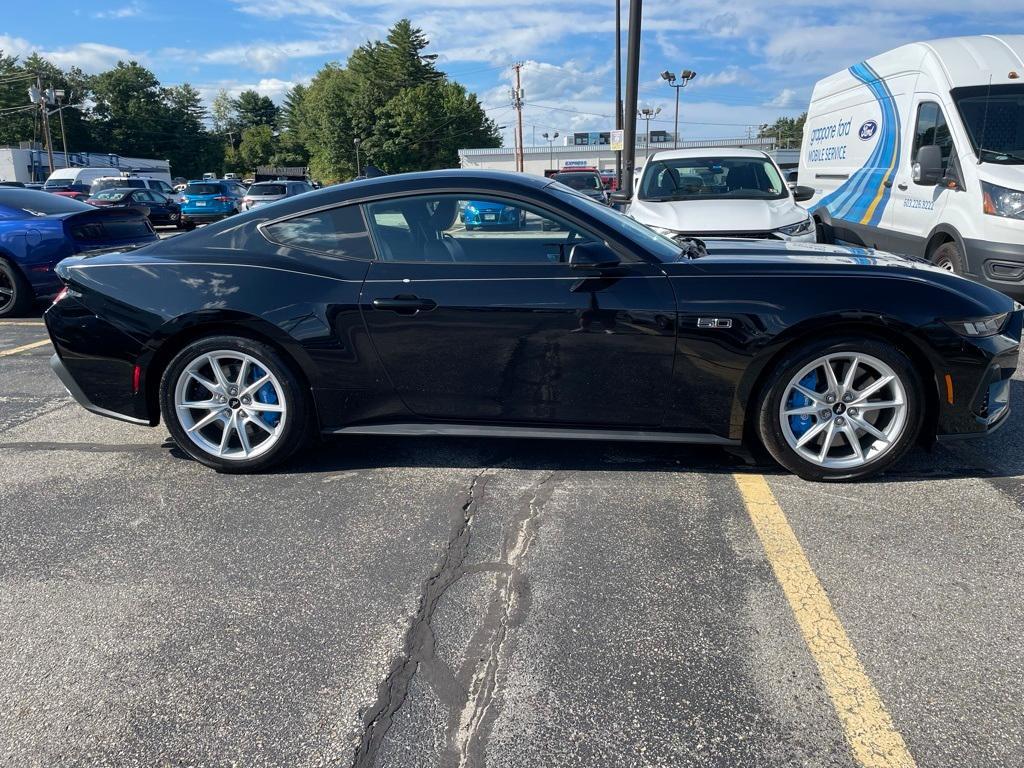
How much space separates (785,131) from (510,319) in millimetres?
146247

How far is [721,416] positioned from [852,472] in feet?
2.27

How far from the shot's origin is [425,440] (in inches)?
171

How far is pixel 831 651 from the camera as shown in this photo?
232 cm

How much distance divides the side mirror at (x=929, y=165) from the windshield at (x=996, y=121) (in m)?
0.30

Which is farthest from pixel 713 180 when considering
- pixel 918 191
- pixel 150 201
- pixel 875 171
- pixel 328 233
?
pixel 150 201

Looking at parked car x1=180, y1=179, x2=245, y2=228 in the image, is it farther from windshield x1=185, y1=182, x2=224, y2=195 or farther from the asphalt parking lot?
the asphalt parking lot

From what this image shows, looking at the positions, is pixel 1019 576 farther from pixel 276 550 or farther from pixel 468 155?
pixel 468 155

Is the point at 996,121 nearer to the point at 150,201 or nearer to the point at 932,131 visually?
the point at 932,131

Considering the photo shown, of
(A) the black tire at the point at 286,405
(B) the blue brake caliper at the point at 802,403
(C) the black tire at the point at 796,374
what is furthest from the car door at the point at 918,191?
(A) the black tire at the point at 286,405

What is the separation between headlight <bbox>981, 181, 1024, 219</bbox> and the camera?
617 centimetres

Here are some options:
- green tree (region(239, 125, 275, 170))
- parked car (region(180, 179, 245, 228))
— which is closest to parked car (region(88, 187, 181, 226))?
parked car (region(180, 179, 245, 228))

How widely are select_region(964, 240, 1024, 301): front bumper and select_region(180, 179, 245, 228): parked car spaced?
854 inches

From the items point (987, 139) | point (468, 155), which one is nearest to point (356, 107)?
point (468, 155)

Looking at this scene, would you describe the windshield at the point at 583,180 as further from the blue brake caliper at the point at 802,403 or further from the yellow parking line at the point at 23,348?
the blue brake caliper at the point at 802,403
